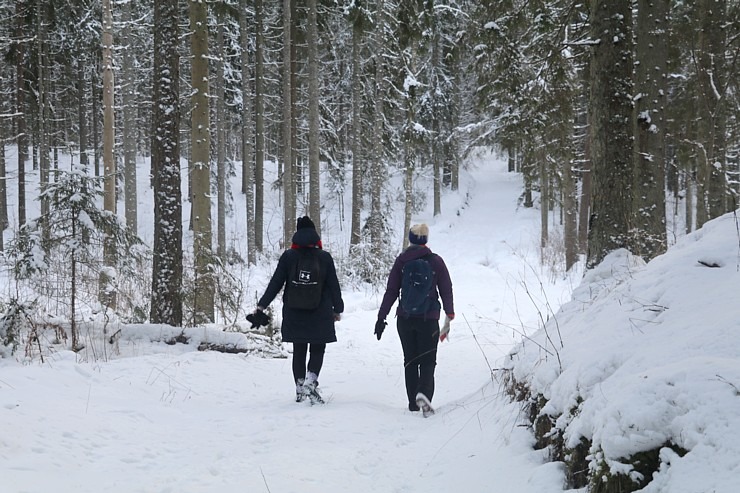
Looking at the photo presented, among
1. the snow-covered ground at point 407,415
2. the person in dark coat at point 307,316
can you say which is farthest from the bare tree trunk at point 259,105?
the person in dark coat at point 307,316

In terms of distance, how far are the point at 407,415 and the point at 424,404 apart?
0.67 ft

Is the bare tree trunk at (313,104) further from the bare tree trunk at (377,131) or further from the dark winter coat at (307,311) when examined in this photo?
the dark winter coat at (307,311)

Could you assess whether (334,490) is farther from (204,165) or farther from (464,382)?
(204,165)

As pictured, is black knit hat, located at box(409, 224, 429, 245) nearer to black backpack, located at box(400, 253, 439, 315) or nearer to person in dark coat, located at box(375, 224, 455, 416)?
person in dark coat, located at box(375, 224, 455, 416)

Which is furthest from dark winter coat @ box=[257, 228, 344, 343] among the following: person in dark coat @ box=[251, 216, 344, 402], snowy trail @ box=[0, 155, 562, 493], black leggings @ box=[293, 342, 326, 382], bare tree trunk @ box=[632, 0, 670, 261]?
bare tree trunk @ box=[632, 0, 670, 261]

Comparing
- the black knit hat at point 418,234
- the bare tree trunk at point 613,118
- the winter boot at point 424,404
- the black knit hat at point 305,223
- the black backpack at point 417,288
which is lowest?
the winter boot at point 424,404

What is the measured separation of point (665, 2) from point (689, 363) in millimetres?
8953

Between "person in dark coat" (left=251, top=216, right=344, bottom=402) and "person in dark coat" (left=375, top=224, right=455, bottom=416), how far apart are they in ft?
1.92

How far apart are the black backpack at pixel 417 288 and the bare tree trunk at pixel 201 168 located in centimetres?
476

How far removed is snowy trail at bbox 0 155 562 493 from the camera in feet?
10.8

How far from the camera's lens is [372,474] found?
364 cm

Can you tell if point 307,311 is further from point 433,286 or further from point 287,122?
point 287,122

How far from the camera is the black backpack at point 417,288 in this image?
5.48 meters

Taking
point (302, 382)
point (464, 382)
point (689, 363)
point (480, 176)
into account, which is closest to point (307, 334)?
point (302, 382)
